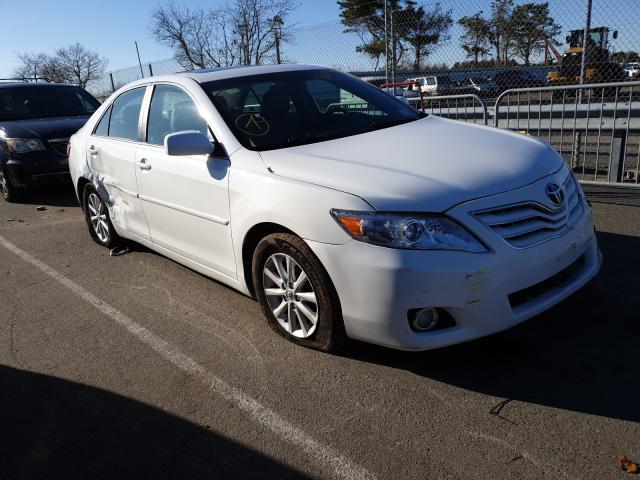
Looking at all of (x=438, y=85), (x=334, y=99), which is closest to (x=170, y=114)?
(x=334, y=99)

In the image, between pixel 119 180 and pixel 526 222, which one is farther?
pixel 119 180

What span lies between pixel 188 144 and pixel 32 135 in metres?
5.64

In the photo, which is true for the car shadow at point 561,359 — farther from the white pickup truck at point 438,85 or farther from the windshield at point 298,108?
the white pickup truck at point 438,85

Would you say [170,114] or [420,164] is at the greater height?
[170,114]

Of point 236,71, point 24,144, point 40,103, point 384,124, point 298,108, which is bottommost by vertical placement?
point 24,144

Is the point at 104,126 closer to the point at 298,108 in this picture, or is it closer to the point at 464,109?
the point at 298,108

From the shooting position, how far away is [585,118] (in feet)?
23.1

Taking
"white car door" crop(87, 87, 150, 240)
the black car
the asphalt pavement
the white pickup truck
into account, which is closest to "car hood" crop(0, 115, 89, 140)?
the black car

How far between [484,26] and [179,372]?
946 centimetres

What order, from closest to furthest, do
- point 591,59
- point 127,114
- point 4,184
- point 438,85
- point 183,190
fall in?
point 183,190, point 127,114, point 4,184, point 591,59, point 438,85

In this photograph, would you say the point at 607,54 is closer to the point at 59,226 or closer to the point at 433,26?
the point at 433,26

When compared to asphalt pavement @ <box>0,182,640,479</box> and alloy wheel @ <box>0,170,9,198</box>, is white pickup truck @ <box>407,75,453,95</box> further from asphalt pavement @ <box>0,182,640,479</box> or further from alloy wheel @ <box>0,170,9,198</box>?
asphalt pavement @ <box>0,182,640,479</box>

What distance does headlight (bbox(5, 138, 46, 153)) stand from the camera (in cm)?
785

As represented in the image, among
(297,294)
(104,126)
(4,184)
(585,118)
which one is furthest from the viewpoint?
(4,184)
